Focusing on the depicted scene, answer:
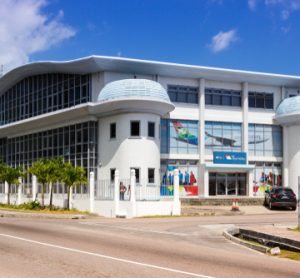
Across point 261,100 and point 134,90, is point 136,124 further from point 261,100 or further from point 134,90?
point 261,100

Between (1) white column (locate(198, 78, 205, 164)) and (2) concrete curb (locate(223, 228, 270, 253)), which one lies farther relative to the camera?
(1) white column (locate(198, 78, 205, 164))

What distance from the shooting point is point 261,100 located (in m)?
46.5

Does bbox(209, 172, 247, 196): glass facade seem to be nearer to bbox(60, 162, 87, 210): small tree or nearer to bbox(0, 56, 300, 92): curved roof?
bbox(0, 56, 300, 92): curved roof

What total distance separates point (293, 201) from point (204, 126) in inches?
414

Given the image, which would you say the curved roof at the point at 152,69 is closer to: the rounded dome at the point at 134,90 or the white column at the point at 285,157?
the rounded dome at the point at 134,90

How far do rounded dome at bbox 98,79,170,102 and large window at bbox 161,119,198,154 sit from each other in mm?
4394

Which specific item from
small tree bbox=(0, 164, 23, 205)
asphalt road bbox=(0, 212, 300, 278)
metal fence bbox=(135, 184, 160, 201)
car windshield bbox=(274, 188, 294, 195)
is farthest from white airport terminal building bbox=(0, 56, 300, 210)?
asphalt road bbox=(0, 212, 300, 278)

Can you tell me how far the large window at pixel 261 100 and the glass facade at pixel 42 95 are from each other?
44.8 feet

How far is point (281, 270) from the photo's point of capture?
1104 centimetres

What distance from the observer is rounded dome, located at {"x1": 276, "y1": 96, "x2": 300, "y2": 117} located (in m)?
43.9

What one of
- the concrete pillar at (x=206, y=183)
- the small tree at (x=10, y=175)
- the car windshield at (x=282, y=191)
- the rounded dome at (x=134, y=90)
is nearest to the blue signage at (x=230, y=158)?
the concrete pillar at (x=206, y=183)

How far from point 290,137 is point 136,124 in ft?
48.0

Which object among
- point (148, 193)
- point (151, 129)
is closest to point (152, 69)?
point (151, 129)

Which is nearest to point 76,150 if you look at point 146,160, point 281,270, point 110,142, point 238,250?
point 110,142
